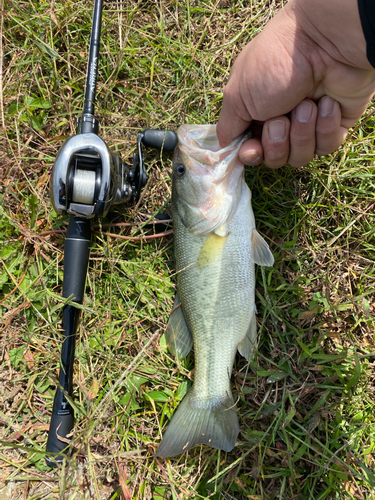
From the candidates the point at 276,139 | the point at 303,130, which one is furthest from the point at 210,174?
the point at 303,130

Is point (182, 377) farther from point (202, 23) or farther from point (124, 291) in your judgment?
point (202, 23)

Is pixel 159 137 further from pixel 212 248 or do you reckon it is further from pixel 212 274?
pixel 212 274

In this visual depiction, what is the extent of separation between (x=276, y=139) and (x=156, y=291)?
135 centimetres

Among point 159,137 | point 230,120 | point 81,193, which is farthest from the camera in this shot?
point 159,137

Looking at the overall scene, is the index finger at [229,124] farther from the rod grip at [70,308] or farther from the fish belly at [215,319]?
the rod grip at [70,308]

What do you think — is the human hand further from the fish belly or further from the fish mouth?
the fish belly

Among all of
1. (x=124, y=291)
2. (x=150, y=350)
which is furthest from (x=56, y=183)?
(x=150, y=350)

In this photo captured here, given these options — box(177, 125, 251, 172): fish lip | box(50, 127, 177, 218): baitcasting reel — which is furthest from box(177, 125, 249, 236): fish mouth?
box(50, 127, 177, 218): baitcasting reel

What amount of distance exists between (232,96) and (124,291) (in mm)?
1537

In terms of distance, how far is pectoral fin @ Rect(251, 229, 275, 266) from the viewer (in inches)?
84.3

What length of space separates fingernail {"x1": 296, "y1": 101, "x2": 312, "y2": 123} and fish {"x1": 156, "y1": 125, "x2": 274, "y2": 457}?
16.8 inches

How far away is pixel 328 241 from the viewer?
234 cm

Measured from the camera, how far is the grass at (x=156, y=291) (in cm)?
218

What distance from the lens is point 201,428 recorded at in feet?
6.89
